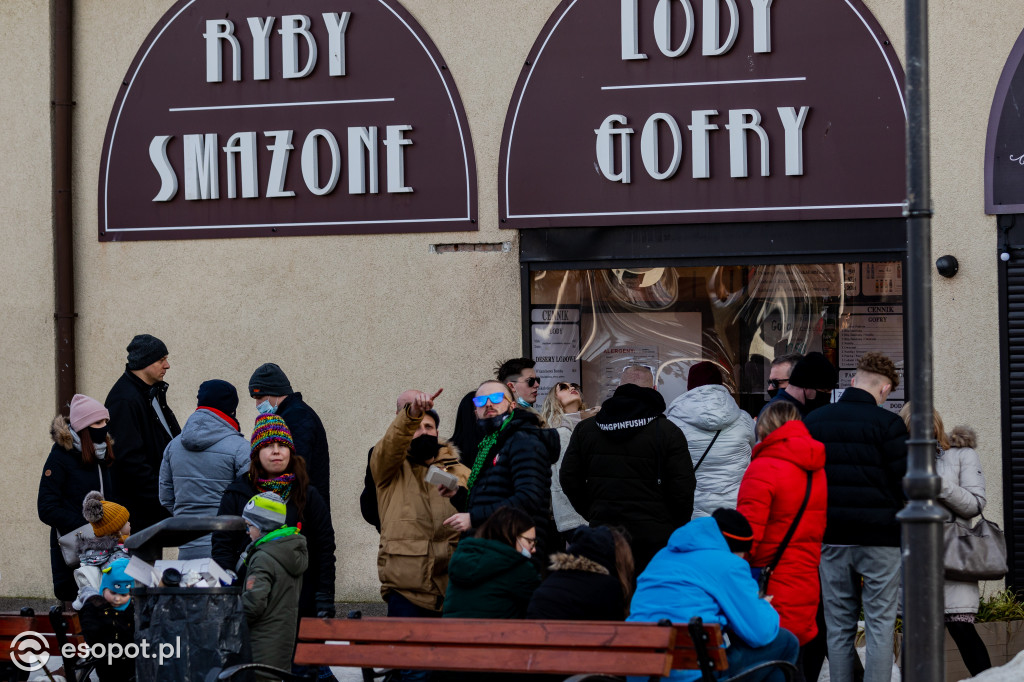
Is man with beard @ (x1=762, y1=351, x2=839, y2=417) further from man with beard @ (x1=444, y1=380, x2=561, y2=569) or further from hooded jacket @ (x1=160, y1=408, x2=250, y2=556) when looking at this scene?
hooded jacket @ (x1=160, y1=408, x2=250, y2=556)

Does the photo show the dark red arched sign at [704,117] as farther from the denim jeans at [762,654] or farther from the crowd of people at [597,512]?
the denim jeans at [762,654]

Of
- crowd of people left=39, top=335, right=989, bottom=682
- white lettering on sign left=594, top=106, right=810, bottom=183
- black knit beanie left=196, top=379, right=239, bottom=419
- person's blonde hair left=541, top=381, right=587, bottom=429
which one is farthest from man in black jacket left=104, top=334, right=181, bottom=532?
white lettering on sign left=594, top=106, right=810, bottom=183

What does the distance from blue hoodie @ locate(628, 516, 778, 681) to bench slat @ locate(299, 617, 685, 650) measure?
27 cm

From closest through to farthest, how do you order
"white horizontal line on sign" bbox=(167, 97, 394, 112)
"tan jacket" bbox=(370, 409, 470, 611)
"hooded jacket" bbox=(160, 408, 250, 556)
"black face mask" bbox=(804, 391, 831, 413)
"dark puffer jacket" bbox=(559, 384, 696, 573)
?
"dark puffer jacket" bbox=(559, 384, 696, 573), "tan jacket" bbox=(370, 409, 470, 611), "hooded jacket" bbox=(160, 408, 250, 556), "black face mask" bbox=(804, 391, 831, 413), "white horizontal line on sign" bbox=(167, 97, 394, 112)

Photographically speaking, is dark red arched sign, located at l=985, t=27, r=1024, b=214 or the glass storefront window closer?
dark red arched sign, located at l=985, t=27, r=1024, b=214

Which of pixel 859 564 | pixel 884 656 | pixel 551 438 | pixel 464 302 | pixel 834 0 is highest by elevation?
pixel 834 0

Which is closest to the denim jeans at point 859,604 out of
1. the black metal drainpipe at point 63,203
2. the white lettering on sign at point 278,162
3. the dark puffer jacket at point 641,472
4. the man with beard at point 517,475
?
the dark puffer jacket at point 641,472

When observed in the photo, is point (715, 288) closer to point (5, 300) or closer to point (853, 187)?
point (853, 187)

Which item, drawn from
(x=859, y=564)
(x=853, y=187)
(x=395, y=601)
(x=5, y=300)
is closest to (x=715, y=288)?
(x=853, y=187)

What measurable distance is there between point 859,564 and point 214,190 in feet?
18.5

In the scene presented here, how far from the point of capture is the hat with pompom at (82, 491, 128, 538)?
6.82 meters

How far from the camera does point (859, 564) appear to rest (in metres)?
6.71

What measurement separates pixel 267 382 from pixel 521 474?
2111 mm

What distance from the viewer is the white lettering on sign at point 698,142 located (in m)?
9.05
